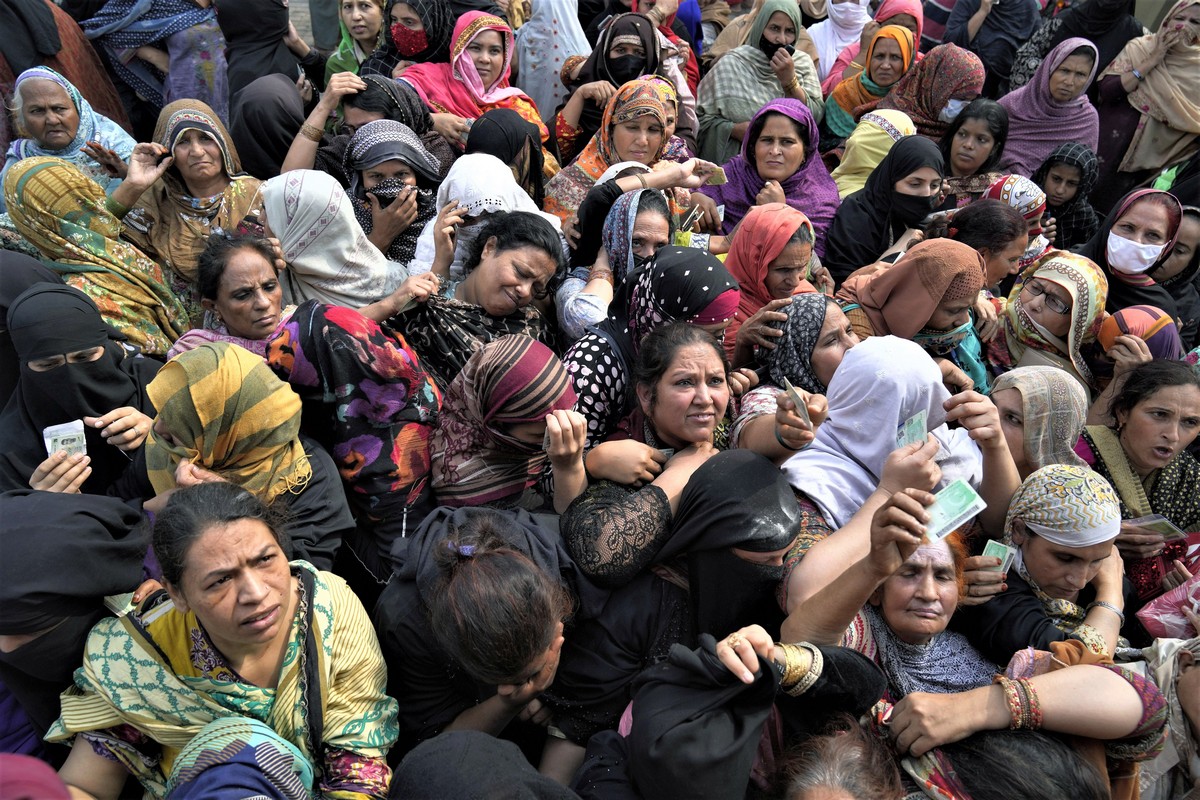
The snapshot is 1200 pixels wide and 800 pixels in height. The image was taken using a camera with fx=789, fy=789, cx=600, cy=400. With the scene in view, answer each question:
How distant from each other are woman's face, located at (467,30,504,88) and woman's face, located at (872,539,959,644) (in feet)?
12.8

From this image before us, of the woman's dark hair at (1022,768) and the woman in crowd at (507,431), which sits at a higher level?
the woman in crowd at (507,431)

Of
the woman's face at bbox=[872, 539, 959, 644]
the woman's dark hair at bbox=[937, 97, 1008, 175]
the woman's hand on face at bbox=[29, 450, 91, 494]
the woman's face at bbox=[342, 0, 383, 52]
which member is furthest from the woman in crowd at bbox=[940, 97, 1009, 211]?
the woman's hand on face at bbox=[29, 450, 91, 494]

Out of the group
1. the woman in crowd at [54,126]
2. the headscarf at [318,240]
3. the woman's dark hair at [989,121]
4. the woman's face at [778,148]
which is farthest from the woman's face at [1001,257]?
the woman in crowd at [54,126]

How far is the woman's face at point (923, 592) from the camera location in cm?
219

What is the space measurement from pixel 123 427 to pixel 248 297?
0.61m

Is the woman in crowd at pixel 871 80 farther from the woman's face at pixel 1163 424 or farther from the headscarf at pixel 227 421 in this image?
the headscarf at pixel 227 421

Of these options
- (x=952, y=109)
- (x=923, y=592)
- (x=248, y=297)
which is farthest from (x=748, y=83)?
(x=923, y=592)

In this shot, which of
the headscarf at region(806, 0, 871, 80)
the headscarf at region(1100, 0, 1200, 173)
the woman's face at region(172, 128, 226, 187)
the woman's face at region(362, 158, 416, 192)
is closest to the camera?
the woman's face at region(172, 128, 226, 187)

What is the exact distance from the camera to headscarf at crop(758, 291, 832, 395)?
116 inches

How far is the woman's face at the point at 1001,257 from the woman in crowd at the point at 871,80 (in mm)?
2259

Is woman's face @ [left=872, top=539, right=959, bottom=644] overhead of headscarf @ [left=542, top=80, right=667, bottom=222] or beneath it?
beneath

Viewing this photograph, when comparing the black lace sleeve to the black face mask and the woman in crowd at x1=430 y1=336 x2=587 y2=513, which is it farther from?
the black face mask

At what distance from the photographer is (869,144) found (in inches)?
204

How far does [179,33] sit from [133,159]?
1.95 meters
